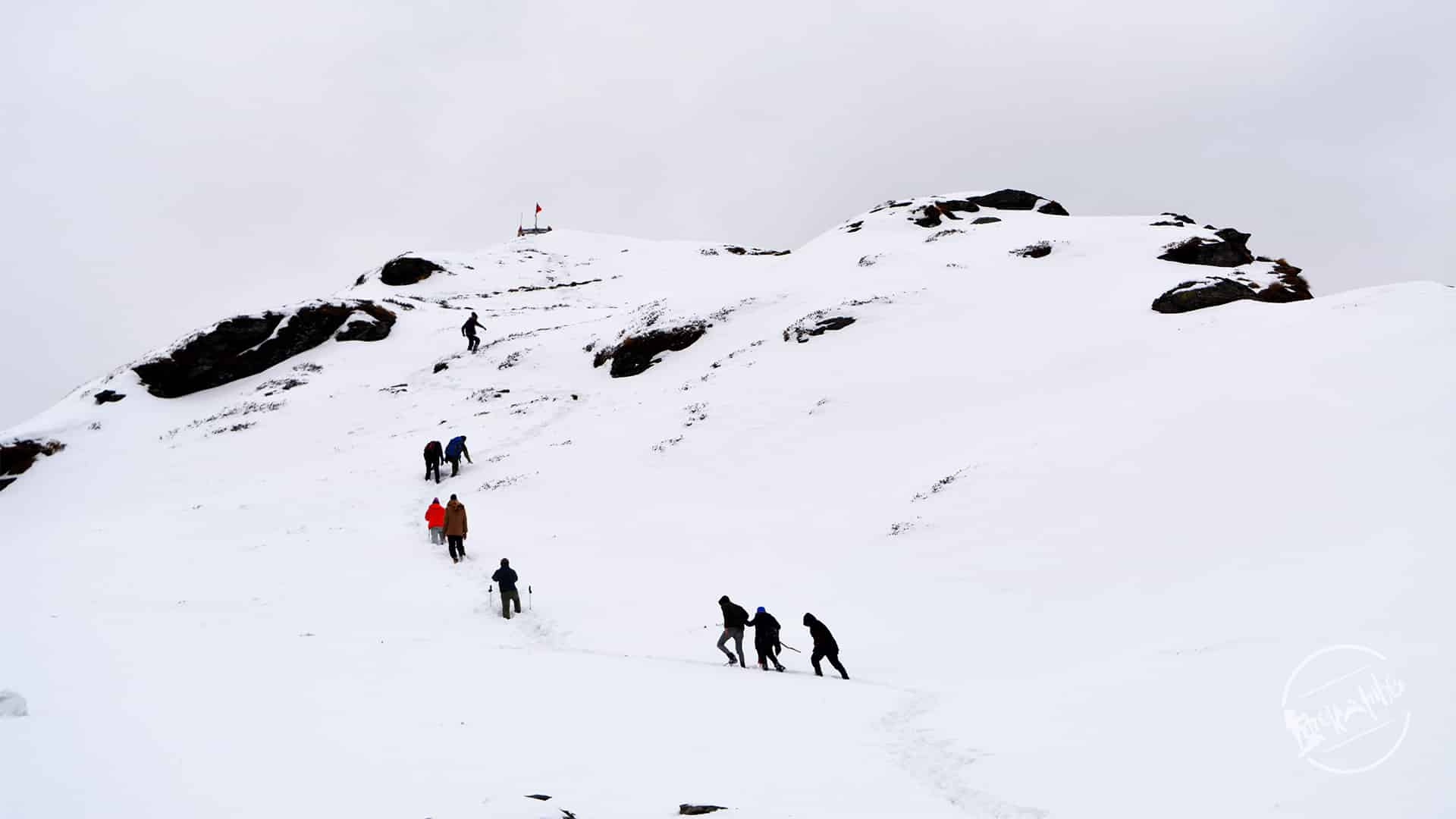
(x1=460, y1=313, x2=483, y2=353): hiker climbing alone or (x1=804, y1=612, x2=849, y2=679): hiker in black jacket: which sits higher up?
(x1=460, y1=313, x2=483, y2=353): hiker climbing alone

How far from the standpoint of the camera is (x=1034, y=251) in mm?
41812

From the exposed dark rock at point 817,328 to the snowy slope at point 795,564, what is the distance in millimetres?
941

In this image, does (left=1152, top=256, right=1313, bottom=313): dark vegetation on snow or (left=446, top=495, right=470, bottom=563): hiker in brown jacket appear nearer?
(left=446, top=495, right=470, bottom=563): hiker in brown jacket

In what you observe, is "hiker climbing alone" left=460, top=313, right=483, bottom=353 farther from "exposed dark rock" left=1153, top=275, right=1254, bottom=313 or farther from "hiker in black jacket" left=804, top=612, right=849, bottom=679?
"hiker in black jacket" left=804, top=612, right=849, bottom=679

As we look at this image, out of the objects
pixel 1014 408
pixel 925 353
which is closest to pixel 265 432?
pixel 925 353

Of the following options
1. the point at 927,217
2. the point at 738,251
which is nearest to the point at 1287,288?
the point at 927,217

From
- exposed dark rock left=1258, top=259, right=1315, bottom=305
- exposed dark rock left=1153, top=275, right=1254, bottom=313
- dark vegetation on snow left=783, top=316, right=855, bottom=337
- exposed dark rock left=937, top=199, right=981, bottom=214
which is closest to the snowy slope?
Result: exposed dark rock left=1153, top=275, right=1254, bottom=313

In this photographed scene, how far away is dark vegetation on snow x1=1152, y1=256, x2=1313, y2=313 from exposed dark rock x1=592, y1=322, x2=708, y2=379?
20.7m

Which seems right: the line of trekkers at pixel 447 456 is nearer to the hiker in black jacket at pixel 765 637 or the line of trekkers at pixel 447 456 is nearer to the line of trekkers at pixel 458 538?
the line of trekkers at pixel 458 538

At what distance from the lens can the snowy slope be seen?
8.62m

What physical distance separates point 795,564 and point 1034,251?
28307mm

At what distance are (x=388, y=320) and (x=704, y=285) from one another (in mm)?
20900

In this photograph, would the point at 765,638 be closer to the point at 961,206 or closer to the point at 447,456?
the point at 447,456

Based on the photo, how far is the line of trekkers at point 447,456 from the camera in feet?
94.6
